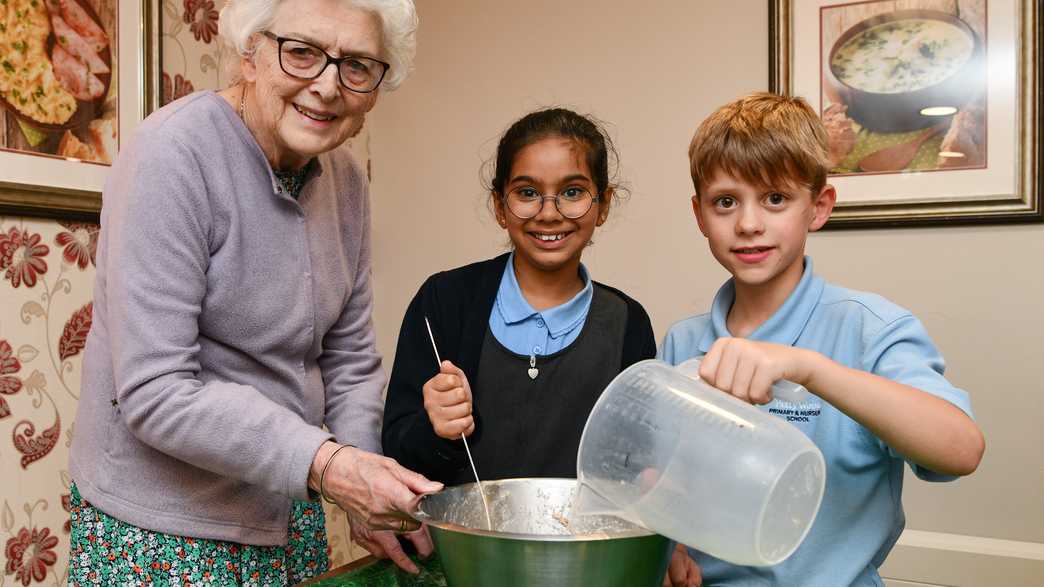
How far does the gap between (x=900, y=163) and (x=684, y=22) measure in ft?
2.38

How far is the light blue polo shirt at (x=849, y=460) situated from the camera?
3.36 ft

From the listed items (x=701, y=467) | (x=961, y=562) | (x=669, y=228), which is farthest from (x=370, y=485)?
(x=961, y=562)

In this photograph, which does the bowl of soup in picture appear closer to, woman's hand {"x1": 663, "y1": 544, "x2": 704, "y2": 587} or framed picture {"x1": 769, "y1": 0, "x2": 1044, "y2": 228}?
framed picture {"x1": 769, "y1": 0, "x2": 1044, "y2": 228}

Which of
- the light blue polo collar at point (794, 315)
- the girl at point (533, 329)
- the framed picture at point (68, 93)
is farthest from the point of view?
the framed picture at point (68, 93)

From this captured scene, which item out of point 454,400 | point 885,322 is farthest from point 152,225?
point 885,322

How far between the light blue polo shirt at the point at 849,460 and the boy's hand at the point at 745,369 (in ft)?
0.81

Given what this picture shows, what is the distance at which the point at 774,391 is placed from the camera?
816 millimetres

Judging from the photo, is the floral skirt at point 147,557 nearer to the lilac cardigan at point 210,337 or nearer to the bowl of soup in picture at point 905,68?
the lilac cardigan at point 210,337

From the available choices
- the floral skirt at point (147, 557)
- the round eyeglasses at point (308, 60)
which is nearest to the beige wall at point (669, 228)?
the round eyeglasses at point (308, 60)

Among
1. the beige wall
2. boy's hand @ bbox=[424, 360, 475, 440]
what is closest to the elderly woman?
boy's hand @ bbox=[424, 360, 475, 440]

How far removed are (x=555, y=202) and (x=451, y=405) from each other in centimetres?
44

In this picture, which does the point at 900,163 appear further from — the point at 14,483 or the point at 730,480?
the point at 14,483

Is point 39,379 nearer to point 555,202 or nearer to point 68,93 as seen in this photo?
point 68,93

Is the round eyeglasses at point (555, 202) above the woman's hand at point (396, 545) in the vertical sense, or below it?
above
